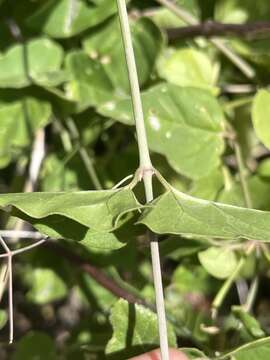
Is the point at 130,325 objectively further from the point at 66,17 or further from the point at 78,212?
the point at 66,17

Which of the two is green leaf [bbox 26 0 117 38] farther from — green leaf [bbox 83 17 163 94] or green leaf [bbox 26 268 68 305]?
green leaf [bbox 26 268 68 305]

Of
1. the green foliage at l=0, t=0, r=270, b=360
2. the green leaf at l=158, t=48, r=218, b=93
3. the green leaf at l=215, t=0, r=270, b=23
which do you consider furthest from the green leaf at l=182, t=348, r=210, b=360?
the green leaf at l=215, t=0, r=270, b=23

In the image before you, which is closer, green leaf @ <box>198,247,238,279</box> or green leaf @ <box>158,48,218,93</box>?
green leaf @ <box>198,247,238,279</box>

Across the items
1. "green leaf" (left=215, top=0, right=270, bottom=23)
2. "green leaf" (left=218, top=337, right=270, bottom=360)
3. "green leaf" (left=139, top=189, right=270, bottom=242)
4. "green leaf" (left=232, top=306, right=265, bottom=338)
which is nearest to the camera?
"green leaf" (left=139, top=189, right=270, bottom=242)

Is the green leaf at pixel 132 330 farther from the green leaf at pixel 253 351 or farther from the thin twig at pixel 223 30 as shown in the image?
the thin twig at pixel 223 30

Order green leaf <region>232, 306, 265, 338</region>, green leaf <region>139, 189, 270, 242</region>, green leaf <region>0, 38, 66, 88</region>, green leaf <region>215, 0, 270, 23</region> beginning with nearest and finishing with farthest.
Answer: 1. green leaf <region>139, 189, 270, 242</region>
2. green leaf <region>232, 306, 265, 338</region>
3. green leaf <region>0, 38, 66, 88</region>
4. green leaf <region>215, 0, 270, 23</region>

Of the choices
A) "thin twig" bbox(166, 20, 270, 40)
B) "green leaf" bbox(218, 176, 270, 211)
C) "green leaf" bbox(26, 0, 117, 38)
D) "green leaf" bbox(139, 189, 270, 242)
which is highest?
"green leaf" bbox(26, 0, 117, 38)

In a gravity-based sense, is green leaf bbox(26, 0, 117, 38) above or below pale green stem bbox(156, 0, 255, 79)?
above
